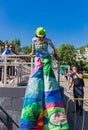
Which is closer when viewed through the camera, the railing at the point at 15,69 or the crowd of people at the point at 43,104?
the crowd of people at the point at 43,104

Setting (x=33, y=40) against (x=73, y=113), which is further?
(x=73, y=113)

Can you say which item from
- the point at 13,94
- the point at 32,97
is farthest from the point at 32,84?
the point at 13,94

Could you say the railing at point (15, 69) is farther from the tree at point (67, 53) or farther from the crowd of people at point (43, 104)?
the tree at point (67, 53)

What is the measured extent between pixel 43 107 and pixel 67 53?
7811 centimetres

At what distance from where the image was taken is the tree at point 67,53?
83.3 m

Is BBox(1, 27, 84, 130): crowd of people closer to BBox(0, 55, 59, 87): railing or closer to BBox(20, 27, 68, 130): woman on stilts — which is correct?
BBox(20, 27, 68, 130): woman on stilts

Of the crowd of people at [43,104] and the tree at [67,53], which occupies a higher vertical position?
the tree at [67,53]

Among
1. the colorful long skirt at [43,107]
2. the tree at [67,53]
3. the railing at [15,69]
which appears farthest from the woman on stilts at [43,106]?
the tree at [67,53]

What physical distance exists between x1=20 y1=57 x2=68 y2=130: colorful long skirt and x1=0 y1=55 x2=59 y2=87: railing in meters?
1.76

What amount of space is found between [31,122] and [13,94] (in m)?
1.64

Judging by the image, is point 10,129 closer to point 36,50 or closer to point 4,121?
point 4,121

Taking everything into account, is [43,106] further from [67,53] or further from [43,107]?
[67,53]

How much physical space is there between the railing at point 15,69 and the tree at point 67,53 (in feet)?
237

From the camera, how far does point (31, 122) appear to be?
6.92 m
